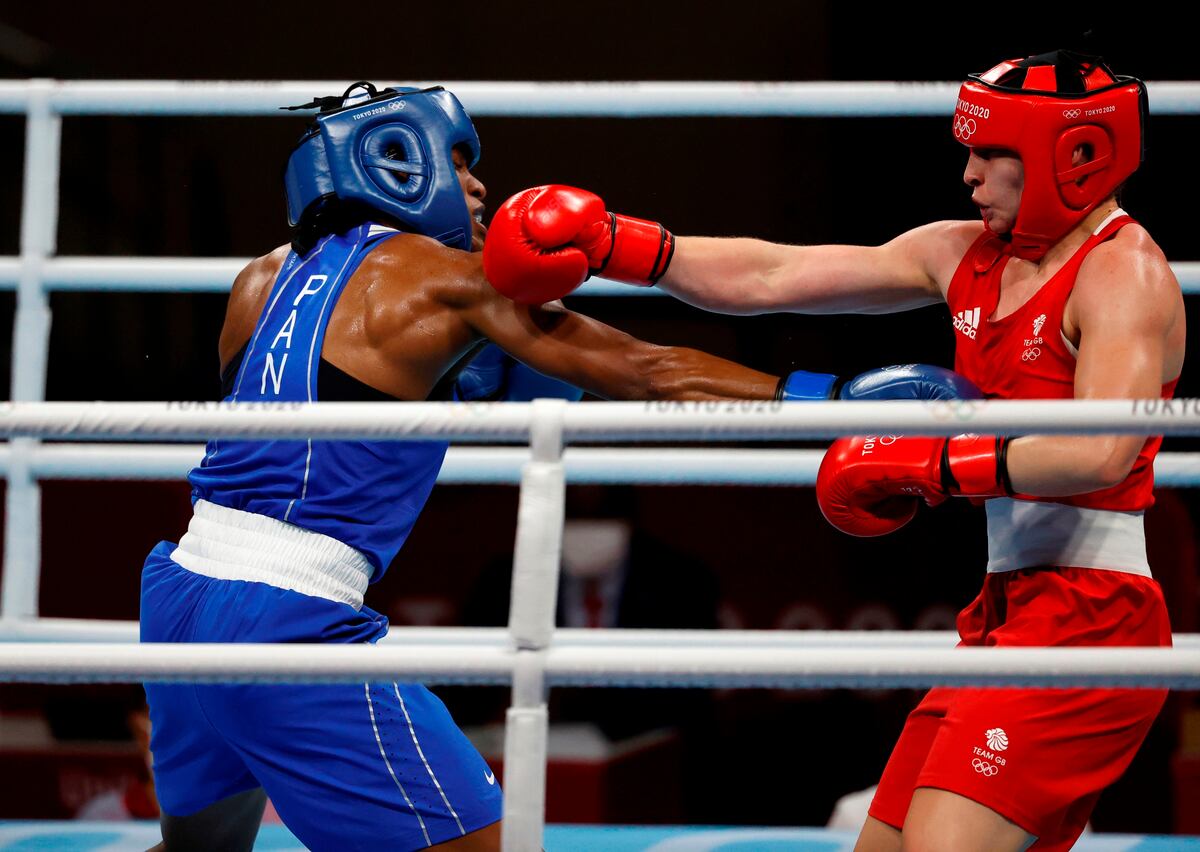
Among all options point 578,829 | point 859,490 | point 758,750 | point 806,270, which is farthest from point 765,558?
point 859,490

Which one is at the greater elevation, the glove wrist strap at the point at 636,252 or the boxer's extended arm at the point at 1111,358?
the glove wrist strap at the point at 636,252

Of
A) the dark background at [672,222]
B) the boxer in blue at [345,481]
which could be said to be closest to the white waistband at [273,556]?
the boxer in blue at [345,481]

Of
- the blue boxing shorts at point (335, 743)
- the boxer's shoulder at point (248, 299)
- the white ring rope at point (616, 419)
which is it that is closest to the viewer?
the white ring rope at point (616, 419)

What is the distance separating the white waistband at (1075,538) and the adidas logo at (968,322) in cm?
24

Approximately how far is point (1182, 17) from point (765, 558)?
7.81 ft

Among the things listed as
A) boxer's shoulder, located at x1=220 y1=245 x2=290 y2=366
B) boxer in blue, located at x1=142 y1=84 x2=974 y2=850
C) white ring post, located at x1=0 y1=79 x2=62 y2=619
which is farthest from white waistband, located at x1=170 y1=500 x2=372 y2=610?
white ring post, located at x1=0 y1=79 x2=62 y2=619

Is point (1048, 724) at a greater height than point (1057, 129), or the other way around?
point (1057, 129)

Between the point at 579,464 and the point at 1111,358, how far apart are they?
3.36 ft

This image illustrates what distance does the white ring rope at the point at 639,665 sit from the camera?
1248 mm

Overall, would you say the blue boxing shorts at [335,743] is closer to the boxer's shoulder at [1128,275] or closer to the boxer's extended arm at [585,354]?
the boxer's extended arm at [585,354]

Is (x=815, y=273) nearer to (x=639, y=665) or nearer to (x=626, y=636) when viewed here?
(x=626, y=636)

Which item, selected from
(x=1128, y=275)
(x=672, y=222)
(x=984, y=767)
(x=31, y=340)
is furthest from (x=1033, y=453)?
(x=672, y=222)

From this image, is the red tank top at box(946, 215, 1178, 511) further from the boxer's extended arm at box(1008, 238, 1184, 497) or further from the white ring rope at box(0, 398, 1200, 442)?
the white ring rope at box(0, 398, 1200, 442)

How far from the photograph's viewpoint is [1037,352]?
171 cm
